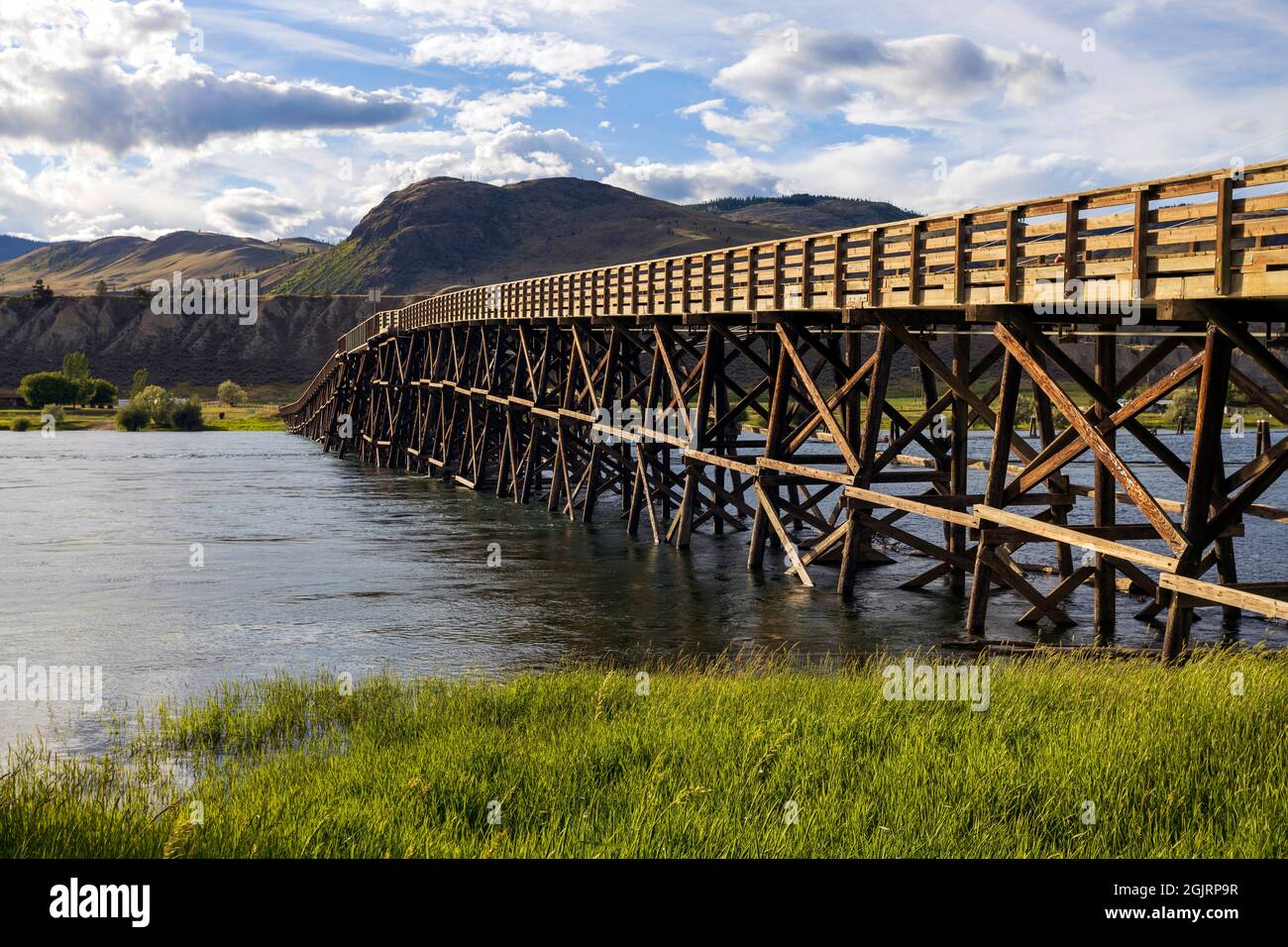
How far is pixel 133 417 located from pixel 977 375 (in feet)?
216

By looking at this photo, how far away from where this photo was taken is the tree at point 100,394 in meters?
86.9

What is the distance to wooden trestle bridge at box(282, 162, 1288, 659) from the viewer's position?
1230 cm

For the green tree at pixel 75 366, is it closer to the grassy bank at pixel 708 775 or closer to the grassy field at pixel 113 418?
the grassy field at pixel 113 418

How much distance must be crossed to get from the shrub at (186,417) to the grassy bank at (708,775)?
68042mm

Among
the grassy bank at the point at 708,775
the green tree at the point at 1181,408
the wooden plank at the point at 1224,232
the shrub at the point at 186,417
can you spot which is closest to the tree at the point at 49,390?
the shrub at the point at 186,417

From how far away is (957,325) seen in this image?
1809 centimetres

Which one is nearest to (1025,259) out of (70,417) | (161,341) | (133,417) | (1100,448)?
(1100,448)

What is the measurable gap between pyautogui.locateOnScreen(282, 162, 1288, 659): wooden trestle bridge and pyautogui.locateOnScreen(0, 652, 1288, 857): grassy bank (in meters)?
2.85

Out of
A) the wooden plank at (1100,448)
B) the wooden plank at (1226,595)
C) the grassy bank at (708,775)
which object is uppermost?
the wooden plank at (1100,448)

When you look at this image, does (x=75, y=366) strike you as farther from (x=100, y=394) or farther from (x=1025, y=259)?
(x=1025, y=259)

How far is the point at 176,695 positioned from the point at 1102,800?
1025 cm

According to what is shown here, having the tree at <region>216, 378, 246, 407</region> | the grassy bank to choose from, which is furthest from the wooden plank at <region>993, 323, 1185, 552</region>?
the tree at <region>216, 378, 246, 407</region>

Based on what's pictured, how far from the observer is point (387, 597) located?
20578 millimetres

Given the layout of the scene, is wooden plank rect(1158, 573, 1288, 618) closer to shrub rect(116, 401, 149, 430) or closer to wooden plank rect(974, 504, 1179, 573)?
wooden plank rect(974, 504, 1179, 573)
